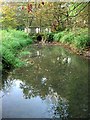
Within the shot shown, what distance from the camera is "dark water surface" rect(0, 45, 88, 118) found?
18.6 feet

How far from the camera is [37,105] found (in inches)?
247

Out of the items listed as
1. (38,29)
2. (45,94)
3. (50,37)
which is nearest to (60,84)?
(45,94)

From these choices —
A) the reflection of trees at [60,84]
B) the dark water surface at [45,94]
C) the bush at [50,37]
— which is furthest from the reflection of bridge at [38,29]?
the dark water surface at [45,94]

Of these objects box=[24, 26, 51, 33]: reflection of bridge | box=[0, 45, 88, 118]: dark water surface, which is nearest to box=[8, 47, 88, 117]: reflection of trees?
box=[0, 45, 88, 118]: dark water surface

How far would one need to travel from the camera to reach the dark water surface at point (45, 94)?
18.6ft

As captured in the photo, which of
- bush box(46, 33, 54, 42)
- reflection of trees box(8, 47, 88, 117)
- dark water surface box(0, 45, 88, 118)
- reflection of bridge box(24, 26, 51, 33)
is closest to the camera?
dark water surface box(0, 45, 88, 118)

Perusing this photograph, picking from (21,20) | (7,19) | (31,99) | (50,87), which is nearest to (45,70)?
(50,87)

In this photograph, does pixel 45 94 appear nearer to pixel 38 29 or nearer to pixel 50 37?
pixel 50 37

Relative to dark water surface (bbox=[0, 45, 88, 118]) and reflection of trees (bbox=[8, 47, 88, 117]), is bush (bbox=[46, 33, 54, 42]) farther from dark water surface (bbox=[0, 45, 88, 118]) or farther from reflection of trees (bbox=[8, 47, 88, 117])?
dark water surface (bbox=[0, 45, 88, 118])

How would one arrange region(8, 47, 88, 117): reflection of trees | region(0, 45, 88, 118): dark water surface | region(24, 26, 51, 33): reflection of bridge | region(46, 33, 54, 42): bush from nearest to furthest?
1. region(0, 45, 88, 118): dark water surface
2. region(8, 47, 88, 117): reflection of trees
3. region(46, 33, 54, 42): bush
4. region(24, 26, 51, 33): reflection of bridge

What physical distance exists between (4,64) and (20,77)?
0.96m

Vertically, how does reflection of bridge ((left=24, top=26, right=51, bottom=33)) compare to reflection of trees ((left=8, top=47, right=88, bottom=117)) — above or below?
above

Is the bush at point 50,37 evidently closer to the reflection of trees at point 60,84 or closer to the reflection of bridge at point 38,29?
the reflection of bridge at point 38,29

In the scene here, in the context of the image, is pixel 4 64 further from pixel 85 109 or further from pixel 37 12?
pixel 37 12
